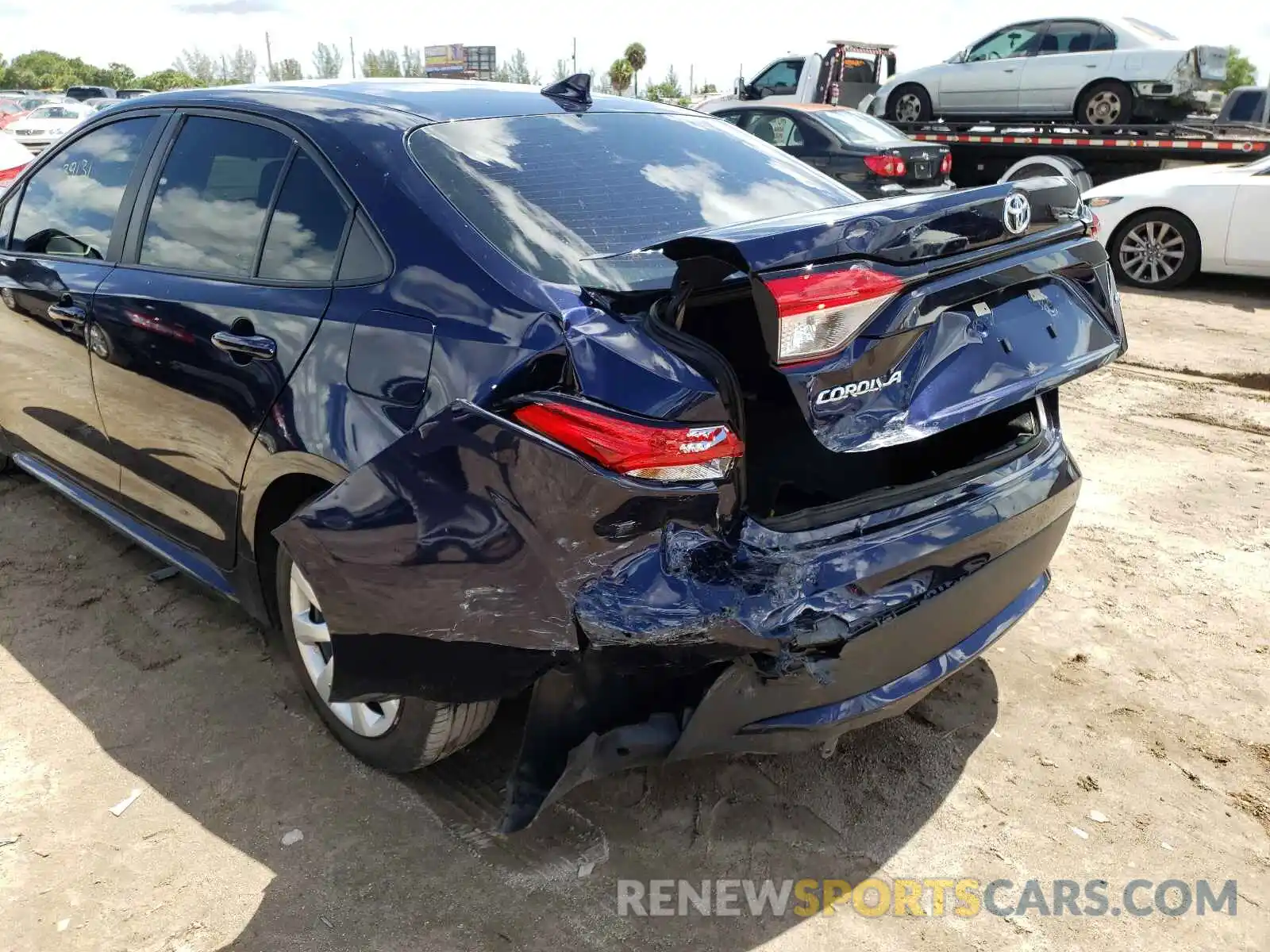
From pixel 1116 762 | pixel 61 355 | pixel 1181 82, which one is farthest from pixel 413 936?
pixel 1181 82

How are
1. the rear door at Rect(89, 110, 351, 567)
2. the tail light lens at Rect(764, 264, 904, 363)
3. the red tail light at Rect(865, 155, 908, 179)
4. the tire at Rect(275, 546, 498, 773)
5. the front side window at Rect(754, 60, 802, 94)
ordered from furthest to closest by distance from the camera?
the front side window at Rect(754, 60, 802, 94) → the red tail light at Rect(865, 155, 908, 179) → the rear door at Rect(89, 110, 351, 567) → the tire at Rect(275, 546, 498, 773) → the tail light lens at Rect(764, 264, 904, 363)

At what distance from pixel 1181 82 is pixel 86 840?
13.2 meters

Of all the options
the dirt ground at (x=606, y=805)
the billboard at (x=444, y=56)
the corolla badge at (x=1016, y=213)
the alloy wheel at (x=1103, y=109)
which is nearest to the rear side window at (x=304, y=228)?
the dirt ground at (x=606, y=805)

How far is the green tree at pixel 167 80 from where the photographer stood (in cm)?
6512

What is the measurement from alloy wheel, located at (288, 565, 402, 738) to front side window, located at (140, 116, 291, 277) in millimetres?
904

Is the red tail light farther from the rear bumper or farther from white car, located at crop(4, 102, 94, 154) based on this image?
white car, located at crop(4, 102, 94, 154)

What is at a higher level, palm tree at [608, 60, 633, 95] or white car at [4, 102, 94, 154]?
palm tree at [608, 60, 633, 95]

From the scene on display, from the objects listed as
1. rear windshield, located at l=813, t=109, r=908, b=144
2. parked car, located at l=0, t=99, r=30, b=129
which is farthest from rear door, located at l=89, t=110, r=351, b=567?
parked car, located at l=0, t=99, r=30, b=129

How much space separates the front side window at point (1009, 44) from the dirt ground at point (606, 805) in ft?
36.8

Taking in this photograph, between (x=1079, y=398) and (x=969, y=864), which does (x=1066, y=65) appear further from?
(x=969, y=864)

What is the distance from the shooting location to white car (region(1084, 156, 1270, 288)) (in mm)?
8438

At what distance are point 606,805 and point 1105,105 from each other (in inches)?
490

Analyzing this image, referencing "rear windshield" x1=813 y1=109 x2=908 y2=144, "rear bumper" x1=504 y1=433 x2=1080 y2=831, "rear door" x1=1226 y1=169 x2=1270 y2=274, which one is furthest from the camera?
"rear windshield" x1=813 y1=109 x2=908 y2=144

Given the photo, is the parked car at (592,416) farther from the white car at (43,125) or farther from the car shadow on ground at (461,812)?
the white car at (43,125)
